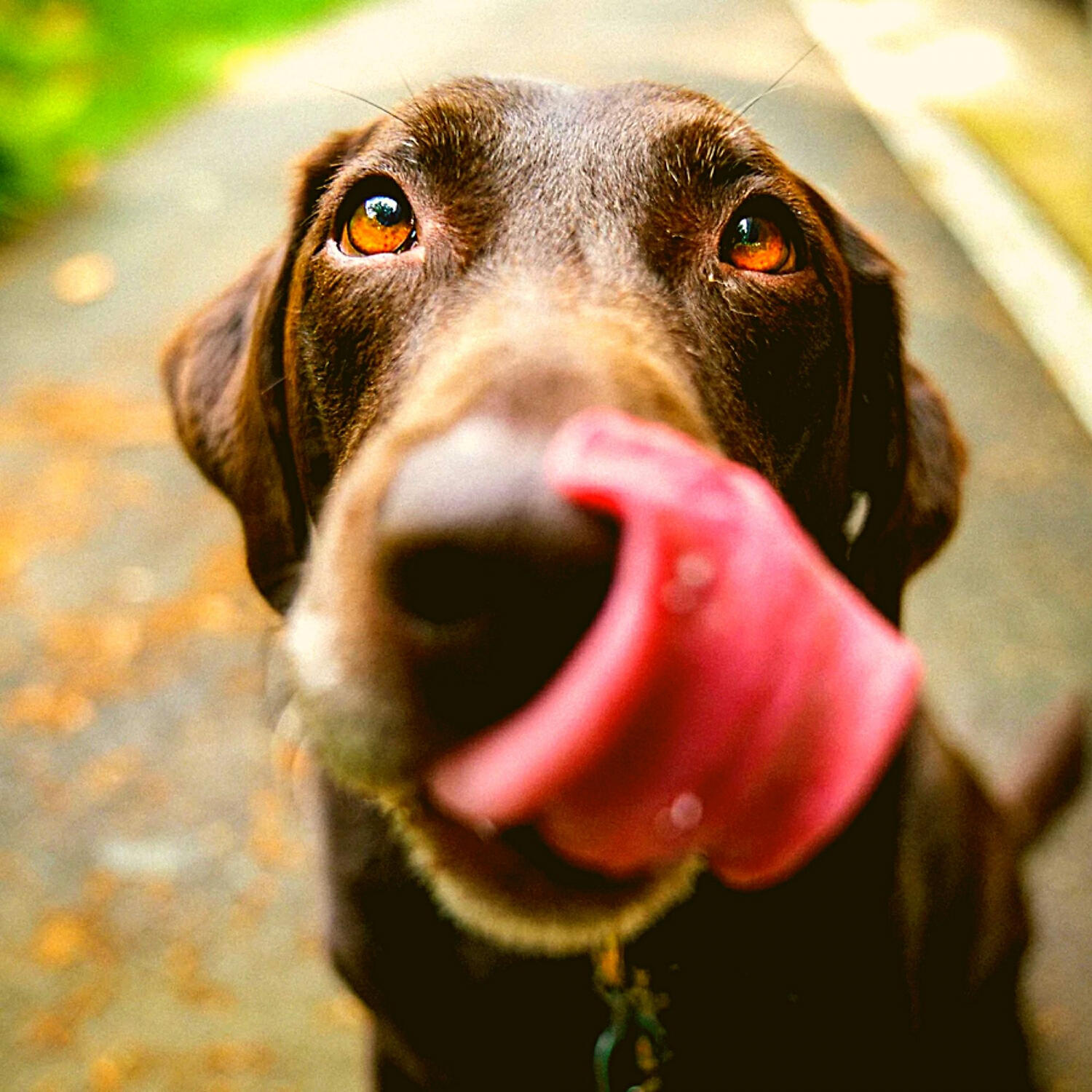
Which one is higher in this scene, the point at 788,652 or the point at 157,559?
the point at 788,652

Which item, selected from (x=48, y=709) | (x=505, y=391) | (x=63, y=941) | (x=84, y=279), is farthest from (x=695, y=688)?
(x=84, y=279)

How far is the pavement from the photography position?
3010 millimetres

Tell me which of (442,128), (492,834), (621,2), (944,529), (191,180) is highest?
(442,128)

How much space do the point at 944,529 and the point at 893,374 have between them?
342 millimetres

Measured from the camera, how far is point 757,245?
5.68 ft

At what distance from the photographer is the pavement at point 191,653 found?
3010mm

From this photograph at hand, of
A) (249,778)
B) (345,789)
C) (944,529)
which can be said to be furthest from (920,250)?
(345,789)

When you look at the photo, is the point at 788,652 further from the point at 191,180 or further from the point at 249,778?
the point at 191,180

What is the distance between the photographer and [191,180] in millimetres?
7293

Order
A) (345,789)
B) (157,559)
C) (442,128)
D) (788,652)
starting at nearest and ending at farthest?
(788,652)
(442,128)
(345,789)
(157,559)

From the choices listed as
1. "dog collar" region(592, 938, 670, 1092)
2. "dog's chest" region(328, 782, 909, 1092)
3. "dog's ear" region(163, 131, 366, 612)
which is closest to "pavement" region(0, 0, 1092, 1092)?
"dog's ear" region(163, 131, 366, 612)

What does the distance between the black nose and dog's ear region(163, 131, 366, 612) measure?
114 centimetres

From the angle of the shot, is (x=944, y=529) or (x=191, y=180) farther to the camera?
(x=191, y=180)

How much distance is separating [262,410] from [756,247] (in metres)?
0.98
